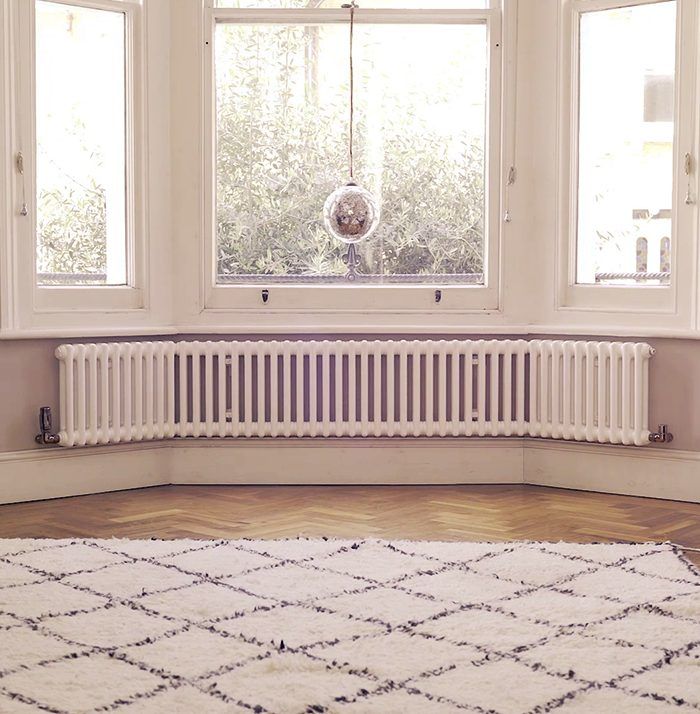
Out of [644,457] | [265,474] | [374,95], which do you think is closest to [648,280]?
[644,457]

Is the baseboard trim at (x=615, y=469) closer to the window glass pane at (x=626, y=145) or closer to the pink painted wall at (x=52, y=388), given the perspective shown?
the pink painted wall at (x=52, y=388)

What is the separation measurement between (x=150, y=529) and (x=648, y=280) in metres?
2.50

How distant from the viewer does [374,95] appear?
5453mm

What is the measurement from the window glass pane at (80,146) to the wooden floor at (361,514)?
1.11 m

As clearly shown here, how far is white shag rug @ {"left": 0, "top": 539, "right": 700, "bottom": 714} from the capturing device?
8.33 feet

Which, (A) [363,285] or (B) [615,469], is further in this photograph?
(A) [363,285]

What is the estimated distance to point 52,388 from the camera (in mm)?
5062

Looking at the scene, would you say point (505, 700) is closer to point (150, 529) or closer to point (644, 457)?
point (150, 529)

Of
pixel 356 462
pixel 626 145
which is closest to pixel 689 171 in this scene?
pixel 626 145

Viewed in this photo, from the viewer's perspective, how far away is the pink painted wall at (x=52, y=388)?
4.97 m

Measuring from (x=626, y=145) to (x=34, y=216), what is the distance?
272 centimetres

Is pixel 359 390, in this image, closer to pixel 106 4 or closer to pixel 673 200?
pixel 673 200

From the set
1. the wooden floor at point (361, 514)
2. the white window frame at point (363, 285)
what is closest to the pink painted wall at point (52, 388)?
the wooden floor at point (361, 514)

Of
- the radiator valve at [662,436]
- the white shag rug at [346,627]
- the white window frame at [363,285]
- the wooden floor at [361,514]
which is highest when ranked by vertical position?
the white window frame at [363,285]
